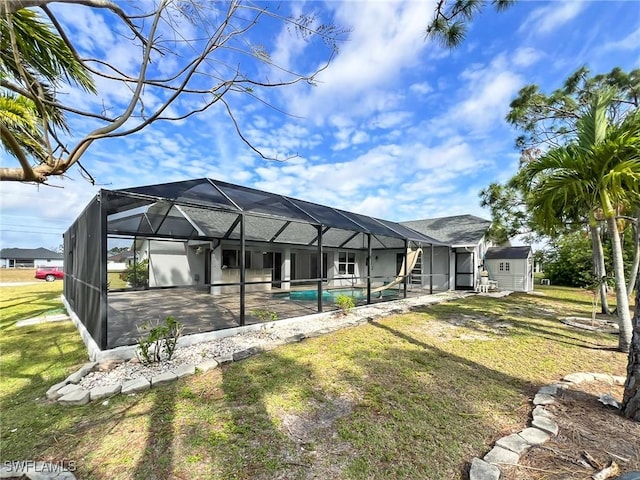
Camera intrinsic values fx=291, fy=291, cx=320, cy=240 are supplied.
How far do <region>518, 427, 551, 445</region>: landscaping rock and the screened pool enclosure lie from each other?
4.38m

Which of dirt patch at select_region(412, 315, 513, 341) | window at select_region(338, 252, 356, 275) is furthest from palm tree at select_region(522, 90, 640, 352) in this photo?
window at select_region(338, 252, 356, 275)

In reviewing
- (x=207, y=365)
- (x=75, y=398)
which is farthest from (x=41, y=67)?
(x=207, y=365)

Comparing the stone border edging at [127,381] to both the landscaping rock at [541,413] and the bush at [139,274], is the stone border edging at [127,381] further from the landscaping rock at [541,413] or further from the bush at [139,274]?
the bush at [139,274]

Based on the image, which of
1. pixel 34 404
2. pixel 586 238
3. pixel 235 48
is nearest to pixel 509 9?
pixel 235 48

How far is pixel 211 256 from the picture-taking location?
40.2ft

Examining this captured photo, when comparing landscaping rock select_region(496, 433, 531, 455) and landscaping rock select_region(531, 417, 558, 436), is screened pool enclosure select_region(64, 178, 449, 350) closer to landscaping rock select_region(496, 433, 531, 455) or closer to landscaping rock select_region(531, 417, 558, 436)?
landscaping rock select_region(496, 433, 531, 455)

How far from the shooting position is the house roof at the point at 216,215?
5512 mm

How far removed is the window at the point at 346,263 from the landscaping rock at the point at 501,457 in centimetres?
1471

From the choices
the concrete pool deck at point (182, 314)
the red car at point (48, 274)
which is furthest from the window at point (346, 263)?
the red car at point (48, 274)

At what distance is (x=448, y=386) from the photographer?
366 centimetres

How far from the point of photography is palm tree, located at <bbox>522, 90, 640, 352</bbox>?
14.5 ft

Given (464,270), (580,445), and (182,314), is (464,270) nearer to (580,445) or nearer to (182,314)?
(182,314)

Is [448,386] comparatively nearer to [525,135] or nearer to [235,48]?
[235,48]

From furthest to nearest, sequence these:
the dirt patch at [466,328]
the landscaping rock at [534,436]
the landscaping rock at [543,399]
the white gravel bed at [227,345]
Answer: the dirt patch at [466,328] → the white gravel bed at [227,345] → the landscaping rock at [543,399] → the landscaping rock at [534,436]
